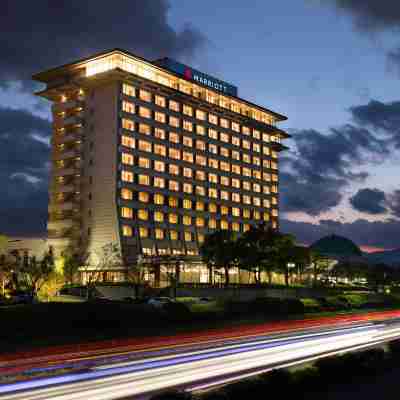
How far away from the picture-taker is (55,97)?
13475cm

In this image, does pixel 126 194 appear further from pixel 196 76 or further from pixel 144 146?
pixel 196 76

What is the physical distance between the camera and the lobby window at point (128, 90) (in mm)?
126463

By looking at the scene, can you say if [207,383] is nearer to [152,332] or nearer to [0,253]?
[152,332]

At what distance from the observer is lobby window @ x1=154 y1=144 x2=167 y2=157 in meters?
132

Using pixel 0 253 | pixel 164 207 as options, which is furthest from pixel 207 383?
pixel 164 207

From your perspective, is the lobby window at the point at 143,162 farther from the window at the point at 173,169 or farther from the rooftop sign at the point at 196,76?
the rooftop sign at the point at 196,76

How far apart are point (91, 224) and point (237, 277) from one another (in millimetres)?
38350

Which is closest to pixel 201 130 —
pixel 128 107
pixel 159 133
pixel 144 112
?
pixel 159 133

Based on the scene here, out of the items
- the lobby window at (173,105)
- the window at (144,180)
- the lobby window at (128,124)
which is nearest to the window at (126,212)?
the window at (144,180)

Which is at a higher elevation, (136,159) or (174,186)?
(136,159)

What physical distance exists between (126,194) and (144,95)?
23.2 m

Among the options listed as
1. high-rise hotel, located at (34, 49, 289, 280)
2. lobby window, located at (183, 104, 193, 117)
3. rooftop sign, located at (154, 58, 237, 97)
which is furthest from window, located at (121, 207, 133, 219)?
rooftop sign, located at (154, 58, 237, 97)

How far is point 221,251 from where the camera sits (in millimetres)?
102062

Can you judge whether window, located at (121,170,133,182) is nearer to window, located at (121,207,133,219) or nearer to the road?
window, located at (121,207,133,219)
